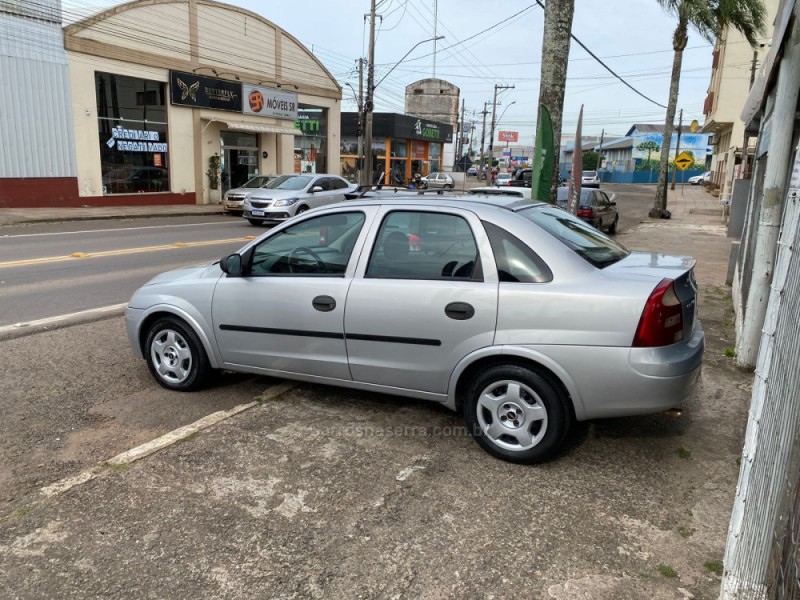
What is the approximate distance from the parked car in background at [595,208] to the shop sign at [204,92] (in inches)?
625

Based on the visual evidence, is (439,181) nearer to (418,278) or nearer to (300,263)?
(300,263)

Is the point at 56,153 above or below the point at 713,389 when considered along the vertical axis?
above

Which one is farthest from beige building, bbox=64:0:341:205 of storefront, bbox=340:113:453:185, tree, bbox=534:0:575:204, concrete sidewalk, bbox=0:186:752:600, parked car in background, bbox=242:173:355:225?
concrete sidewalk, bbox=0:186:752:600

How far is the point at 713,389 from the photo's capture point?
17.8 ft

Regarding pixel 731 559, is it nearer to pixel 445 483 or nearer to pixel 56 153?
pixel 445 483

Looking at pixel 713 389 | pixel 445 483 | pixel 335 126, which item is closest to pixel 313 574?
pixel 445 483

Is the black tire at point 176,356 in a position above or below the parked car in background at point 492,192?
below

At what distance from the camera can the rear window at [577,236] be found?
409 cm

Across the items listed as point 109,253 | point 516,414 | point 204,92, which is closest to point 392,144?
point 204,92

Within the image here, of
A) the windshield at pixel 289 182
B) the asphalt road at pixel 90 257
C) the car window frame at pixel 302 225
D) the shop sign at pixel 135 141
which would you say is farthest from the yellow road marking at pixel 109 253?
the shop sign at pixel 135 141

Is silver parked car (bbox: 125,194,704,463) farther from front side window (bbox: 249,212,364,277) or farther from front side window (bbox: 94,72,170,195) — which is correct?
front side window (bbox: 94,72,170,195)

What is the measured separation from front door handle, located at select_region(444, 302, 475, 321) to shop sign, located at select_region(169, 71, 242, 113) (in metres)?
24.6

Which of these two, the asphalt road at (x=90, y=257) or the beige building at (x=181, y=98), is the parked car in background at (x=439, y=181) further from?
the asphalt road at (x=90, y=257)

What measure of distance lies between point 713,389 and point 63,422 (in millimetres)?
5169
